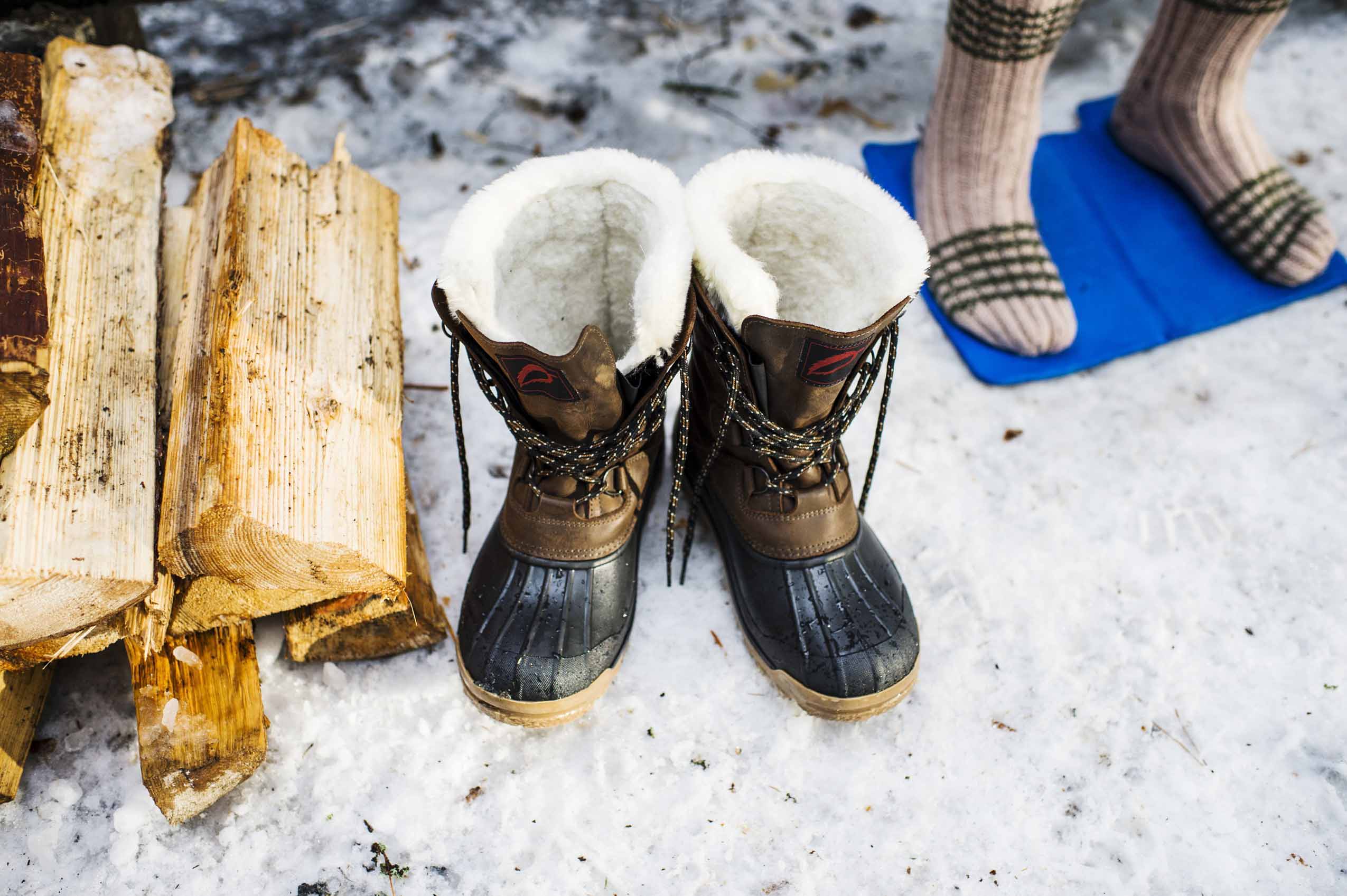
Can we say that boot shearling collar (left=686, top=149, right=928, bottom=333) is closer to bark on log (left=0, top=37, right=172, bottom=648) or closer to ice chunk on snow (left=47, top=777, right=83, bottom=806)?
bark on log (left=0, top=37, right=172, bottom=648)

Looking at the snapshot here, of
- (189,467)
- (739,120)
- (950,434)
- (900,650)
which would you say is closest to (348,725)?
(189,467)

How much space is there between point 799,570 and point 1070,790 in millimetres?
556

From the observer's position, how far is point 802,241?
4.16 feet

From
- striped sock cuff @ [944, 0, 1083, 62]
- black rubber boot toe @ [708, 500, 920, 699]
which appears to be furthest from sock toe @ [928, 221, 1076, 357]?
black rubber boot toe @ [708, 500, 920, 699]

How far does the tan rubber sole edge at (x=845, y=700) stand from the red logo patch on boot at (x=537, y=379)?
24.3 inches

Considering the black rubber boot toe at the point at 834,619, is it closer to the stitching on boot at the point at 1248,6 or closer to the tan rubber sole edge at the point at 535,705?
the tan rubber sole edge at the point at 535,705

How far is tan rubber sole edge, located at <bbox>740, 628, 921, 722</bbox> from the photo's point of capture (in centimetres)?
132

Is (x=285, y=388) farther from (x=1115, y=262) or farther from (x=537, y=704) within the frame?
(x=1115, y=262)

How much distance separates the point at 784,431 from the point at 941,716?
0.60 meters

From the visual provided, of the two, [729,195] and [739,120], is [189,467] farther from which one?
[739,120]

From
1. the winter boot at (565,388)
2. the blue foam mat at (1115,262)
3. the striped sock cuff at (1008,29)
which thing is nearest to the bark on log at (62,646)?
the winter boot at (565,388)

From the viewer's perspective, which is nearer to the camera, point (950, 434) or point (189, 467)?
point (189, 467)

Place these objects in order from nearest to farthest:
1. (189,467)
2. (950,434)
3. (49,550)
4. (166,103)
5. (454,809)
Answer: (49,550) < (189,467) < (454,809) < (166,103) < (950,434)

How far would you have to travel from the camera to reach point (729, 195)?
119cm
